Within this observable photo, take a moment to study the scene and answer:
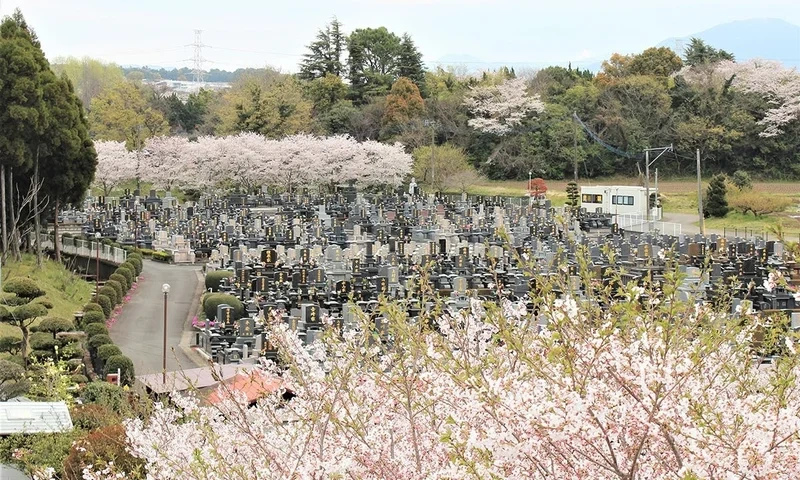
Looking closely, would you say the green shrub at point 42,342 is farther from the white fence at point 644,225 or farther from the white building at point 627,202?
the white building at point 627,202

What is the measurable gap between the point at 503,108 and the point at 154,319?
35.5 m

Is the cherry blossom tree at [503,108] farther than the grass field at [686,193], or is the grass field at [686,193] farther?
the cherry blossom tree at [503,108]

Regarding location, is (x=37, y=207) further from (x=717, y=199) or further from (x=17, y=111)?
(x=717, y=199)

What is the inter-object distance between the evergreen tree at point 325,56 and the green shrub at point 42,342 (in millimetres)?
47872

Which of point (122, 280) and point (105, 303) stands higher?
point (122, 280)

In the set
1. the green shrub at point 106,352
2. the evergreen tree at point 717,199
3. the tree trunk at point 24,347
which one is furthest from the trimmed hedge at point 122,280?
the evergreen tree at point 717,199

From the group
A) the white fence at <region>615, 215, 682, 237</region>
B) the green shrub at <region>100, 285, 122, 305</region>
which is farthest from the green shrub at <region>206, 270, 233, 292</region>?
the white fence at <region>615, 215, 682, 237</region>

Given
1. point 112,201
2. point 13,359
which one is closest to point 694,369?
point 13,359

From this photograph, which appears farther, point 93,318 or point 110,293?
point 110,293

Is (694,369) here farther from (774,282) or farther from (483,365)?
(483,365)

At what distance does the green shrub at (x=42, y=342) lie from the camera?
1511 cm

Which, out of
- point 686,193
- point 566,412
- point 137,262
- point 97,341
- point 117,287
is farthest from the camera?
point 686,193

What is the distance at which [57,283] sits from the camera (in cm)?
2356

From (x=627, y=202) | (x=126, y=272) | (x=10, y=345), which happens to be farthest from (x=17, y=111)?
(x=627, y=202)
